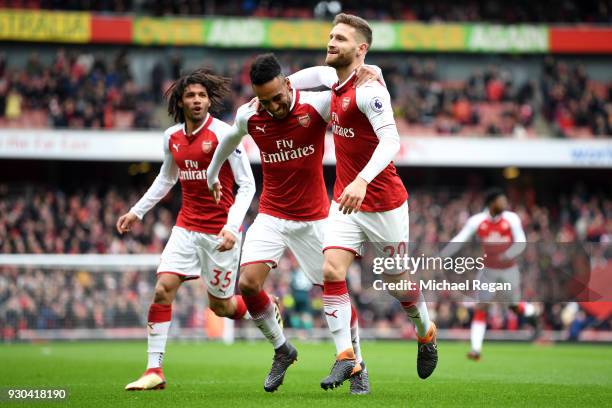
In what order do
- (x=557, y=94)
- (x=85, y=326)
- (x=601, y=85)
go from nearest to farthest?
(x=85, y=326) → (x=557, y=94) → (x=601, y=85)

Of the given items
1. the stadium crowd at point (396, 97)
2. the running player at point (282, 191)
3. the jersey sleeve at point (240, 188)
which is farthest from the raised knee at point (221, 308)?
the stadium crowd at point (396, 97)

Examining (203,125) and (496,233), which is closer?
(203,125)

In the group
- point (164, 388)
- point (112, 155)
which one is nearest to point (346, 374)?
point (164, 388)

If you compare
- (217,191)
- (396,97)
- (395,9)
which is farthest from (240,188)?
(395,9)

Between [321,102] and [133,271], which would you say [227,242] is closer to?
[321,102]

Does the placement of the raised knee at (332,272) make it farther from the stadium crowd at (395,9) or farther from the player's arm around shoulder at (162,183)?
the stadium crowd at (395,9)

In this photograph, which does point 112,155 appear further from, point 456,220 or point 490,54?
point 490,54

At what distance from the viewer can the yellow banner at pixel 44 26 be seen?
110ft

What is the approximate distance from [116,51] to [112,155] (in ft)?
21.7

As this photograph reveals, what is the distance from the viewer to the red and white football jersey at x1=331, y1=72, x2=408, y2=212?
7758 millimetres

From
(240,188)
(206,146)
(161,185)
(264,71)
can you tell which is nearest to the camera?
(264,71)

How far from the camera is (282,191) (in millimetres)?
8734

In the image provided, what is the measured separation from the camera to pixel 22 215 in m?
27.0

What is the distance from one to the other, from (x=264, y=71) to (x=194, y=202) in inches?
82.4
